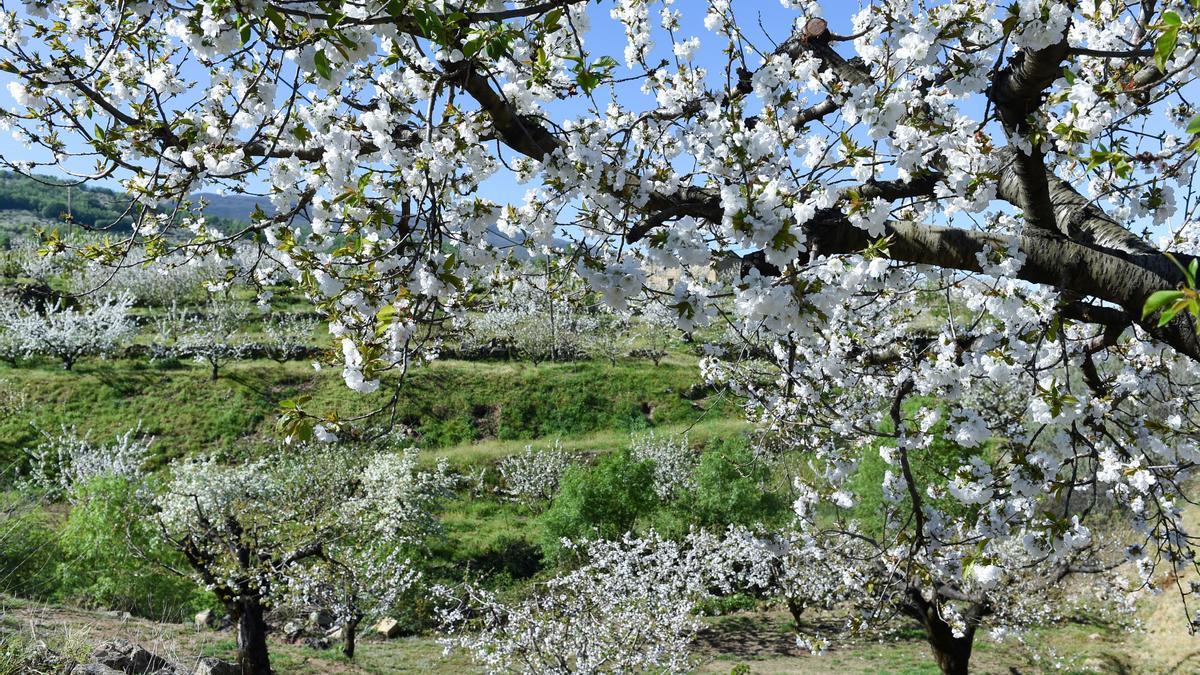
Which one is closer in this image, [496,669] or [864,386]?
[864,386]

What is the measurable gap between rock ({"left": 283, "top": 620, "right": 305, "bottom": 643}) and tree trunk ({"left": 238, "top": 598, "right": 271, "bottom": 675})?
4.42 metres

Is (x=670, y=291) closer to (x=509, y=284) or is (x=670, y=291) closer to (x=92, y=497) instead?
(x=509, y=284)

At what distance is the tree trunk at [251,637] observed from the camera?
30.4ft

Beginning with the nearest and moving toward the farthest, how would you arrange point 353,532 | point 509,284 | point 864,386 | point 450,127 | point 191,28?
1. point 191,28
2. point 450,127
3. point 509,284
4. point 864,386
5. point 353,532

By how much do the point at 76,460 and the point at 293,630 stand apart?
8.32m

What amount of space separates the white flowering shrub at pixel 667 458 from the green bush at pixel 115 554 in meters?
12.1

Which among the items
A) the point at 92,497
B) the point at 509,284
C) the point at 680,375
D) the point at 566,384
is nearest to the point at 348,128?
A: the point at 509,284

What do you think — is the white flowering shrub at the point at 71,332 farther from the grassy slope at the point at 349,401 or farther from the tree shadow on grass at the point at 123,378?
the tree shadow on grass at the point at 123,378

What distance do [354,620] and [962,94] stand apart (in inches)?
480

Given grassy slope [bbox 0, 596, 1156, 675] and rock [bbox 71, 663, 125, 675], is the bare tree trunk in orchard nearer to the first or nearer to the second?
grassy slope [bbox 0, 596, 1156, 675]

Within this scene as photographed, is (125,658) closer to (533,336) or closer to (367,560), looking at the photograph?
(367,560)

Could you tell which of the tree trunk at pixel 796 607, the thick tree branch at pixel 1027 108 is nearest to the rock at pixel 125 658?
the thick tree branch at pixel 1027 108

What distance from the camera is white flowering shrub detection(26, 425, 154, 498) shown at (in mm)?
16316

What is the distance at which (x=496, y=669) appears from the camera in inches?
314
